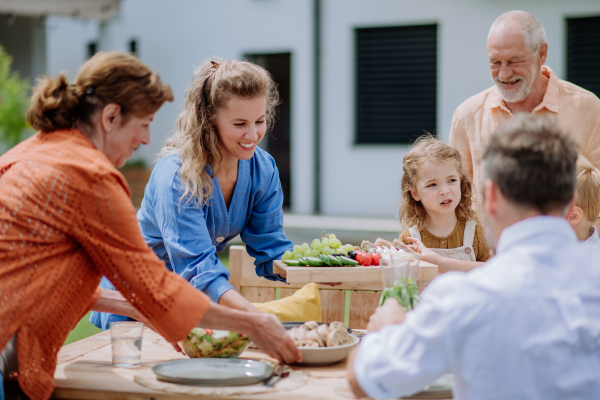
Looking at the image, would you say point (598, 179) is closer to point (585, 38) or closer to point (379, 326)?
point (379, 326)

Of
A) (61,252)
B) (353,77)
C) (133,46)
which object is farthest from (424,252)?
(133,46)

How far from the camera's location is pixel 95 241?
5.66 ft

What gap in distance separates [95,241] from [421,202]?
6.23 ft

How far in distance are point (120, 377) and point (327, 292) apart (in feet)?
4.36

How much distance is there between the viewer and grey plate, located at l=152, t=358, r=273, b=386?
183 centimetres

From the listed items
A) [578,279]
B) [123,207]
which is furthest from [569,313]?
[123,207]

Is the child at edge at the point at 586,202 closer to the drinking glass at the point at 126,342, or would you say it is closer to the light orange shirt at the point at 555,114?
the light orange shirt at the point at 555,114

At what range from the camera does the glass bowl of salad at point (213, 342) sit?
2.05m

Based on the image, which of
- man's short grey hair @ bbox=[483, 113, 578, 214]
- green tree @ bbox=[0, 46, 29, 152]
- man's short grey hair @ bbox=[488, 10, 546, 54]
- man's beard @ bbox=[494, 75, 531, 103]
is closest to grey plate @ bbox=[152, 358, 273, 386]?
man's short grey hair @ bbox=[483, 113, 578, 214]

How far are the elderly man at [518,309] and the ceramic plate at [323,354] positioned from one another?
2.02 feet

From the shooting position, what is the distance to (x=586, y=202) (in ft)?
9.12

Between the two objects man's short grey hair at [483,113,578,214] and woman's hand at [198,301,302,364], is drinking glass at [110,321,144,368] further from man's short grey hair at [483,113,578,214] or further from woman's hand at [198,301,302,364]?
man's short grey hair at [483,113,578,214]

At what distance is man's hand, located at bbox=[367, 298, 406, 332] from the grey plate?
0.38m

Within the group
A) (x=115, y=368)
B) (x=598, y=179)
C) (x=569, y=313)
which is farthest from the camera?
(x=598, y=179)
